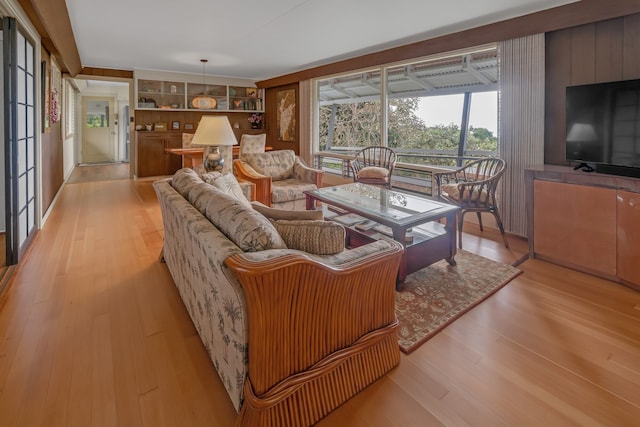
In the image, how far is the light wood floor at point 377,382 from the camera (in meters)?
1.43

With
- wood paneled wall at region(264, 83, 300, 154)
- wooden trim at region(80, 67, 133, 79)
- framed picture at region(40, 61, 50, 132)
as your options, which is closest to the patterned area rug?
framed picture at region(40, 61, 50, 132)

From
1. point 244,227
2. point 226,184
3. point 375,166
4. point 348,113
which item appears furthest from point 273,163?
point 244,227

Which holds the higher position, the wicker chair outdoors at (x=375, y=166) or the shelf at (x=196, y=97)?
the shelf at (x=196, y=97)

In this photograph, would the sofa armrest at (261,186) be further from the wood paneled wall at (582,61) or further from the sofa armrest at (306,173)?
the wood paneled wall at (582,61)

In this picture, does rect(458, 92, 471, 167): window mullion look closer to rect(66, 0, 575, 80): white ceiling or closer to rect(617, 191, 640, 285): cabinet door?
rect(66, 0, 575, 80): white ceiling

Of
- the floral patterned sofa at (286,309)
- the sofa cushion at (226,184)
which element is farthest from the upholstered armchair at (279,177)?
the floral patterned sofa at (286,309)

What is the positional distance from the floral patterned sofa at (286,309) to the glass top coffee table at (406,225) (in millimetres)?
886

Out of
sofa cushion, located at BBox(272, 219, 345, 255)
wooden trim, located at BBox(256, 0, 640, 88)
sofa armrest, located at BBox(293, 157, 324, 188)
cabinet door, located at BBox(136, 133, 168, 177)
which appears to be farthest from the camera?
cabinet door, located at BBox(136, 133, 168, 177)

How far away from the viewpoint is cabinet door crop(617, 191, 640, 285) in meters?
2.43

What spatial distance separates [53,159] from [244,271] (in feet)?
18.6

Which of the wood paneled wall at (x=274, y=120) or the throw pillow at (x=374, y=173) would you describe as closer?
the throw pillow at (x=374, y=173)

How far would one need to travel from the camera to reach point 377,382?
162 centimetres

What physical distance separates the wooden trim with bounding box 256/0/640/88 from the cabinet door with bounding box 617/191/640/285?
1.61 m

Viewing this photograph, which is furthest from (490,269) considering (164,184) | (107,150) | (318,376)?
(107,150)
